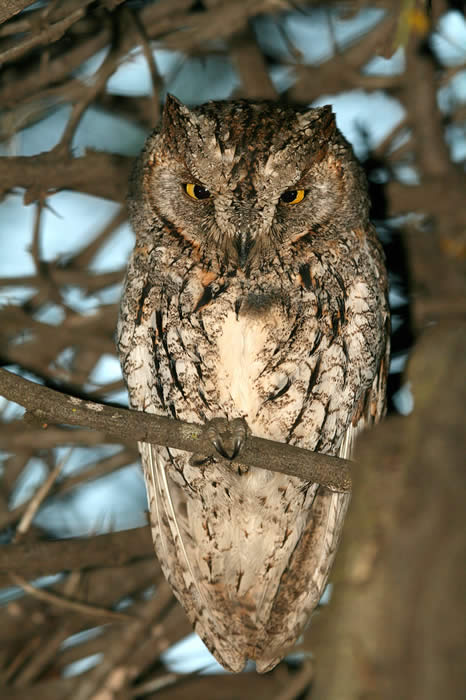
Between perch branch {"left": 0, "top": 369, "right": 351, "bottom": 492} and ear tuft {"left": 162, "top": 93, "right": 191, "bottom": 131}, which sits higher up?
ear tuft {"left": 162, "top": 93, "right": 191, "bottom": 131}

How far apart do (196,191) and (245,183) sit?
168mm

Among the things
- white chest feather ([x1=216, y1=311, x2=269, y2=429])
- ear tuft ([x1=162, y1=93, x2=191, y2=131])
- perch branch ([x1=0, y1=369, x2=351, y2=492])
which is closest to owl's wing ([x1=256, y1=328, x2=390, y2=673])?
white chest feather ([x1=216, y1=311, x2=269, y2=429])

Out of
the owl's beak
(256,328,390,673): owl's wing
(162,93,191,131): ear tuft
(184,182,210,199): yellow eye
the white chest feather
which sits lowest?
(256,328,390,673): owl's wing

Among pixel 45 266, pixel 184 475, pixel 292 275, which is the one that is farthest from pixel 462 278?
pixel 45 266

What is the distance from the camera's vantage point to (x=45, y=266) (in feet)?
9.70

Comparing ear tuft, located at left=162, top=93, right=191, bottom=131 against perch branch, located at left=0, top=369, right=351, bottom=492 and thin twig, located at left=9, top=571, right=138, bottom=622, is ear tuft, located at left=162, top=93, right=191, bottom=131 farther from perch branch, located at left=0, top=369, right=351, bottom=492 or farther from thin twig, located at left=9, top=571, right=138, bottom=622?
thin twig, located at left=9, top=571, right=138, bottom=622

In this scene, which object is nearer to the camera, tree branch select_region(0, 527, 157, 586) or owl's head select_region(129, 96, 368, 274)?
owl's head select_region(129, 96, 368, 274)

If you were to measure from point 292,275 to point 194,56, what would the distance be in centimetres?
152

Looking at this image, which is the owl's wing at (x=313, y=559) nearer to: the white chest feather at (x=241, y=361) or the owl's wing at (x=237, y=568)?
the owl's wing at (x=237, y=568)

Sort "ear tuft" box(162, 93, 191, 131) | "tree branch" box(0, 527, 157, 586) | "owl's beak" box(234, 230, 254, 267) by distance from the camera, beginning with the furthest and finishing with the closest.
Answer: "tree branch" box(0, 527, 157, 586), "ear tuft" box(162, 93, 191, 131), "owl's beak" box(234, 230, 254, 267)

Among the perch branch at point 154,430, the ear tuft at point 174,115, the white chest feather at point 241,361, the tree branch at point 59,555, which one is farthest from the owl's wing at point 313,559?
the ear tuft at point 174,115

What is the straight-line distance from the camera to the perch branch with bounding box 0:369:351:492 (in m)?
1.70

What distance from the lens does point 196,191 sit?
2215 millimetres

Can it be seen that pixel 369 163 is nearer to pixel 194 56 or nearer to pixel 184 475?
pixel 194 56
